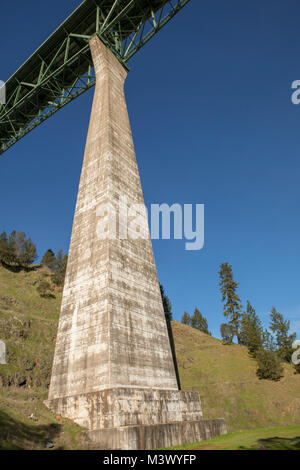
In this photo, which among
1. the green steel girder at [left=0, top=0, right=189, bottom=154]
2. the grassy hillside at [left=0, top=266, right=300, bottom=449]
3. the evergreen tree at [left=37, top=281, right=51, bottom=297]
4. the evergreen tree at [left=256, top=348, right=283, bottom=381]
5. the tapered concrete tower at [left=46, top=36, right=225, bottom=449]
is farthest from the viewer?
the evergreen tree at [left=37, top=281, right=51, bottom=297]

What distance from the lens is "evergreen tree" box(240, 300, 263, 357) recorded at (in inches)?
1785

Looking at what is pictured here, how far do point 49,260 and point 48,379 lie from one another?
127ft

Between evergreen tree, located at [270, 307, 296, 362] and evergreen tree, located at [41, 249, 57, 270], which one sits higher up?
evergreen tree, located at [41, 249, 57, 270]

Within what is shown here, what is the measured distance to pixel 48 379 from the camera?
22.2 m

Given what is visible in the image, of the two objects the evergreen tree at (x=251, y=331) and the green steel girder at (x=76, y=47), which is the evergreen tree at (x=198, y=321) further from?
the green steel girder at (x=76, y=47)

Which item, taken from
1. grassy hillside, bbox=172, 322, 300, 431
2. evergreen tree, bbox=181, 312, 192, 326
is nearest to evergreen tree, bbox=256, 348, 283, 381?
grassy hillside, bbox=172, 322, 300, 431

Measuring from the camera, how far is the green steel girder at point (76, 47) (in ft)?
84.0

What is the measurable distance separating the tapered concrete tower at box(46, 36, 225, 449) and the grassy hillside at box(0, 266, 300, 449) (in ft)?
4.39

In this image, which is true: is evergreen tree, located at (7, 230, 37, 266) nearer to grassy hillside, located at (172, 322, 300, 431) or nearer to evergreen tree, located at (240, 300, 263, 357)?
grassy hillside, located at (172, 322, 300, 431)

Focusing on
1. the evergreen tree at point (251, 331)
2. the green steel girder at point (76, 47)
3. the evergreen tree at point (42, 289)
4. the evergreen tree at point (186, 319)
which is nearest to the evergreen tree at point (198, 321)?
the evergreen tree at point (186, 319)

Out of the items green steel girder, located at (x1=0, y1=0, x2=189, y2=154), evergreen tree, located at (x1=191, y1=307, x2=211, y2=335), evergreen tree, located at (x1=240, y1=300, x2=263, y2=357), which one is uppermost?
green steel girder, located at (x1=0, y1=0, x2=189, y2=154)

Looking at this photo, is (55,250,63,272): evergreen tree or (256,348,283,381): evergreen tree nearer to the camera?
(256,348,283,381): evergreen tree

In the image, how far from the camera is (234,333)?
174 feet

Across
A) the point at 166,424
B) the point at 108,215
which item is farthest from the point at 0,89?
the point at 166,424
